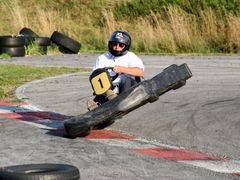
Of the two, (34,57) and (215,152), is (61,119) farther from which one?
(34,57)

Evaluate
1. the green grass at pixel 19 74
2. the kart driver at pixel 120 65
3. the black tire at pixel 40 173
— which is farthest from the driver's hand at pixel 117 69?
the green grass at pixel 19 74

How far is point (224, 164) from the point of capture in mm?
7590

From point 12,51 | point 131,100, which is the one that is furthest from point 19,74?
point 131,100

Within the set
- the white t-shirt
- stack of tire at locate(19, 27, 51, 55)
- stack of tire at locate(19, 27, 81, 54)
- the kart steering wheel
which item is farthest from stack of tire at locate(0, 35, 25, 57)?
the kart steering wheel

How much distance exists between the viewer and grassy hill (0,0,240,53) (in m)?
29.2

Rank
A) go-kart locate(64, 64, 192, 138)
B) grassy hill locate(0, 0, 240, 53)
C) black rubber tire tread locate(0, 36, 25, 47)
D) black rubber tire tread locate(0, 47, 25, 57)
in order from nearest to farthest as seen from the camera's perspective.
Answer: go-kart locate(64, 64, 192, 138), black rubber tire tread locate(0, 36, 25, 47), black rubber tire tread locate(0, 47, 25, 57), grassy hill locate(0, 0, 240, 53)

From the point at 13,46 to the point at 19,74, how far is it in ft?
24.8

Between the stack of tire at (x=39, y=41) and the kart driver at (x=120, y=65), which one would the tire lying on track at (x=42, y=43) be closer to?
the stack of tire at (x=39, y=41)

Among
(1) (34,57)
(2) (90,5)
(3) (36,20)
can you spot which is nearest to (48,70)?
(1) (34,57)

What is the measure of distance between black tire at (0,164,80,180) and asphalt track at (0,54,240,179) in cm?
50

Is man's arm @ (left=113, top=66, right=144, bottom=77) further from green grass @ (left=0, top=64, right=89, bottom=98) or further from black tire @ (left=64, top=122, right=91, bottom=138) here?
green grass @ (left=0, top=64, right=89, bottom=98)

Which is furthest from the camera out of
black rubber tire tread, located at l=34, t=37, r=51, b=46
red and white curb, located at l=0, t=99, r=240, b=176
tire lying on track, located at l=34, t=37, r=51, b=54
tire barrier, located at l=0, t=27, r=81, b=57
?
tire lying on track, located at l=34, t=37, r=51, b=54

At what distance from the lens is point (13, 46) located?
26.2 metres

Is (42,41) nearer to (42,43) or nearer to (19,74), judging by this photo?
(42,43)
